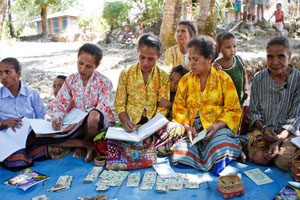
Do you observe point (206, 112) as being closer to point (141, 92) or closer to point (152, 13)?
point (141, 92)

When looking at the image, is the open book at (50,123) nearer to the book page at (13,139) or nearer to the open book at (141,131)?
the book page at (13,139)

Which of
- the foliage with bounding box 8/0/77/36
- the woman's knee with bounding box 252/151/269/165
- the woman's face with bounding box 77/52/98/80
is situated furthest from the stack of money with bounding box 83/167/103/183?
the foliage with bounding box 8/0/77/36

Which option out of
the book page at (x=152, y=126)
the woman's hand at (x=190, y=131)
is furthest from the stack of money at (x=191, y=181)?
the book page at (x=152, y=126)

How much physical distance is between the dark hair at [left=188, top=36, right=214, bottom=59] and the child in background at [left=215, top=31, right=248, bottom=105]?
555 mm

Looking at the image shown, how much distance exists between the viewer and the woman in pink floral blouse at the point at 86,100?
3.45 m

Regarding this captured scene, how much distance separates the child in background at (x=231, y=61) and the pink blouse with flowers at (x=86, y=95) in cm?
140

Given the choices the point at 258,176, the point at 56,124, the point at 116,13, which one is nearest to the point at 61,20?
the point at 116,13

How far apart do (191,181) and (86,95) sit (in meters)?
1.53

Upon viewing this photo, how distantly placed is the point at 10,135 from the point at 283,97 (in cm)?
284

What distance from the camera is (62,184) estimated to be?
290 centimetres

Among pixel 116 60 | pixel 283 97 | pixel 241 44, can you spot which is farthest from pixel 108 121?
pixel 241 44

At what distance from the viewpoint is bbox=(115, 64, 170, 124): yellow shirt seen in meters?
3.59

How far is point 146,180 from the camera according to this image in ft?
9.55

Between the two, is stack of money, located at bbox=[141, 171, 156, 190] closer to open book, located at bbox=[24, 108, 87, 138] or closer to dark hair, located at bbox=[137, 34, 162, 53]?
open book, located at bbox=[24, 108, 87, 138]
